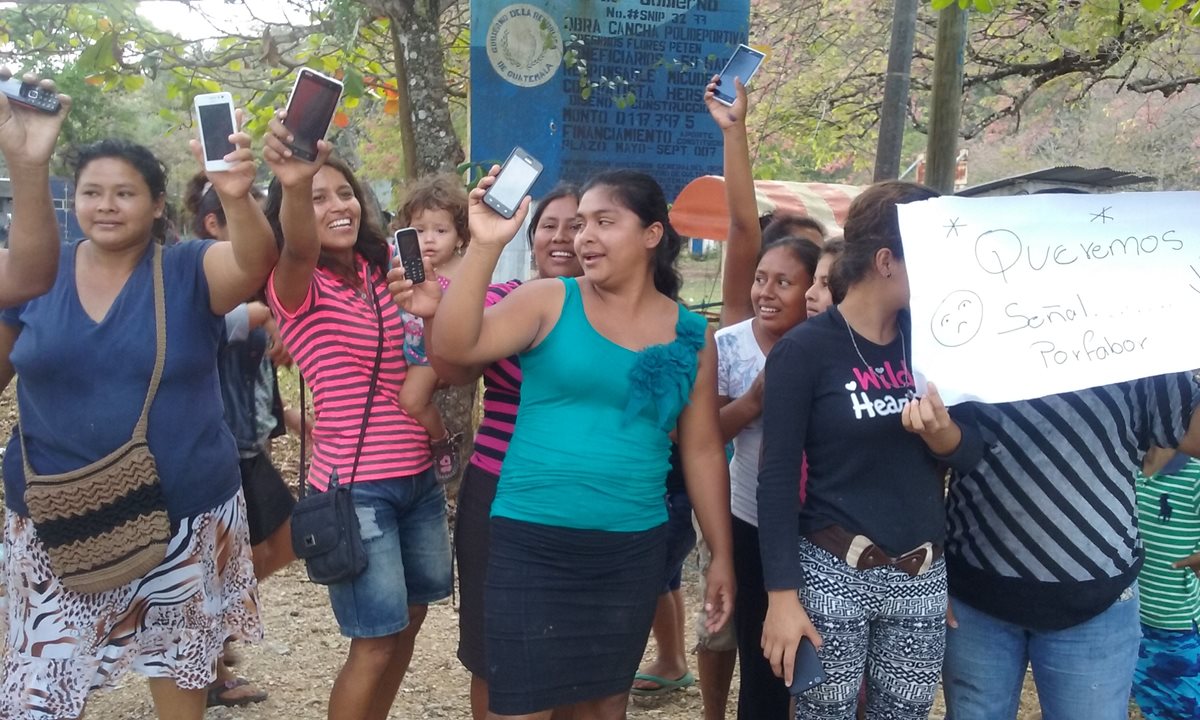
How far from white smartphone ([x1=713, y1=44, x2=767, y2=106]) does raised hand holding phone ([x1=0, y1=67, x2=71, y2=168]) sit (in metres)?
1.81

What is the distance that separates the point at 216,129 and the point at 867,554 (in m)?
1.85

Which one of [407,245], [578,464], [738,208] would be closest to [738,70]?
[738,208]

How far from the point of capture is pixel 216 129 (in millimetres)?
2516

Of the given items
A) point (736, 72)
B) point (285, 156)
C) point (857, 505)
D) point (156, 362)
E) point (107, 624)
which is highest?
point (736, 72)

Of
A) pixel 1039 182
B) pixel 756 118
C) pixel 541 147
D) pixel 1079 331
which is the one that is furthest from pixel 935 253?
pixel 756 118

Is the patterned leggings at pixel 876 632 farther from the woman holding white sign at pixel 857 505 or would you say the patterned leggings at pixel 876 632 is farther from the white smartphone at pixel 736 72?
the white smartphone at pixel 736 72

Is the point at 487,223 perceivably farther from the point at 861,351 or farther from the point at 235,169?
the point at 861,351

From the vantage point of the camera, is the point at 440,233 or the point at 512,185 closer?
the point at 512,185

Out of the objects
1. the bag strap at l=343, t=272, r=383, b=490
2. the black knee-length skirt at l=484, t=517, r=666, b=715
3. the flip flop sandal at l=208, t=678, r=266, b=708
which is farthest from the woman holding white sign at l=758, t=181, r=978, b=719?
the flip flop sandal at l=208, t=678, r=266, b=708

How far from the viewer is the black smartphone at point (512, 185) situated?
244cm

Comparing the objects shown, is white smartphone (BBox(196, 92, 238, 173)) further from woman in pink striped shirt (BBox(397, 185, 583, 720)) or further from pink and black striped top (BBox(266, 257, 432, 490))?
woman in pink striped shirt (BBox(397, 185, 583, 720))

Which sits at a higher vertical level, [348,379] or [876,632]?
[348,379]

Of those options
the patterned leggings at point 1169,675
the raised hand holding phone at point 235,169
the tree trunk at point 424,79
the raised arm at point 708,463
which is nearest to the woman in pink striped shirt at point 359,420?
the raised hand holding phone at point 235,169

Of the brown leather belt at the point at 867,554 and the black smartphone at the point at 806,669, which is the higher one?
the brown leather belt at the point at 867,554
